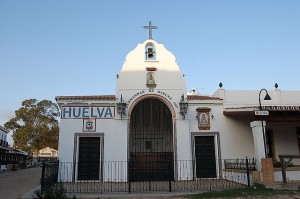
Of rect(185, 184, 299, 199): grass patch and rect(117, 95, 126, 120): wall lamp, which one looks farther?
rect(117, 95, 126, 120): wall lamp

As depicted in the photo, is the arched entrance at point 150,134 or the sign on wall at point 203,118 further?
the arched entrance at point 150,134

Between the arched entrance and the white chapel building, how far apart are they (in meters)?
0.06

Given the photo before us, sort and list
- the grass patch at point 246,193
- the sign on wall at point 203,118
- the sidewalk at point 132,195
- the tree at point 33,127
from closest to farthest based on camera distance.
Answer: the grass patch at point 246,193, the sidewalk at point 132,195, the sign on wall at point 203,118, the tree at point 33,127

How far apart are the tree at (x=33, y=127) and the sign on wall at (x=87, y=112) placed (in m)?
30.9

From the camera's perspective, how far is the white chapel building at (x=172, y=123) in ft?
46.9

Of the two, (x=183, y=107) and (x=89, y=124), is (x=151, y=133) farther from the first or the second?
(x=89, y=124)

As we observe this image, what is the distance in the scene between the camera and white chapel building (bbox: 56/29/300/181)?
A: 14281 mm

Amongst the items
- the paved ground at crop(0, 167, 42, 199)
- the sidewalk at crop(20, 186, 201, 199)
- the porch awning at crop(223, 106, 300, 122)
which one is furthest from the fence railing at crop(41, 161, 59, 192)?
the porch awning at crop(223, 106, 300, 122)

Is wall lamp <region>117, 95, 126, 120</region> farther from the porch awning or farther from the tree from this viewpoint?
the tree

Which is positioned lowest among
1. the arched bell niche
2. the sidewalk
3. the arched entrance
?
the sidewalk

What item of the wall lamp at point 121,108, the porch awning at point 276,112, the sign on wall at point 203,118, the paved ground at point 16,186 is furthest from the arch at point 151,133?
the paved ground at point 16,186

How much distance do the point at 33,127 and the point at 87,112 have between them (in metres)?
32.1

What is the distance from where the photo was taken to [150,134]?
16.9 m

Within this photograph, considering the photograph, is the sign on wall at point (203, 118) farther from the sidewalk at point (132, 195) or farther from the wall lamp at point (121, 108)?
the sidewalk at point (132, 195)
